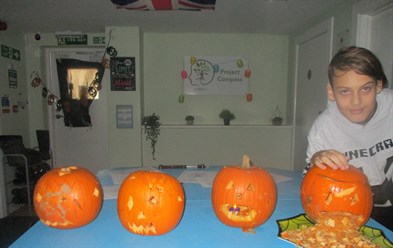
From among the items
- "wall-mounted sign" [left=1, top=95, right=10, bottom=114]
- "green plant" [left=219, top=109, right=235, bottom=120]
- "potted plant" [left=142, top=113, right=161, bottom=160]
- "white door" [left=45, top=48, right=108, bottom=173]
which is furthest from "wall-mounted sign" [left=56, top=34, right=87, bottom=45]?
"green plant" [left=219, top=109, right=235, bottom=120]

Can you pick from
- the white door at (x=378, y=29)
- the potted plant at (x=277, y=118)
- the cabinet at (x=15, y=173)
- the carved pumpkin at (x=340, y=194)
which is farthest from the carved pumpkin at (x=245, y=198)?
the potted plant at (x=277, y=118)

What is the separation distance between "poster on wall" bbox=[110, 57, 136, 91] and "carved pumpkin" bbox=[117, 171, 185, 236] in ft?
9.23

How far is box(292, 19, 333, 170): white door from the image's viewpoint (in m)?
2.75

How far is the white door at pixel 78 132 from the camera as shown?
3908 mm

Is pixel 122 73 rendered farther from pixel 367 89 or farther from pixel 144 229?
pixel 367 89

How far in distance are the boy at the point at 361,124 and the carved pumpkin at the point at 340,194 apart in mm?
60

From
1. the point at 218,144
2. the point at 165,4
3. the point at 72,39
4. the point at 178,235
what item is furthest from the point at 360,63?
the point at 72,39

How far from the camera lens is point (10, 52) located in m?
3.45

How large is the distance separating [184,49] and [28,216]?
9.79ft

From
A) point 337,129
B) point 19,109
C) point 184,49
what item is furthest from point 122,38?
point 337,129

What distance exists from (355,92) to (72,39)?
3997mm

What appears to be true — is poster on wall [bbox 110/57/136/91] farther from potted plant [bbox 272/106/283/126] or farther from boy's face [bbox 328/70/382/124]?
boy's face [bbox 328/70/382/124]

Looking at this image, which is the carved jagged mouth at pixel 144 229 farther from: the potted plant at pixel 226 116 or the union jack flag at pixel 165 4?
the potted plant at pixel 226 116

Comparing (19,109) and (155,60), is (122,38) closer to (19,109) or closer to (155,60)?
(155,60)
